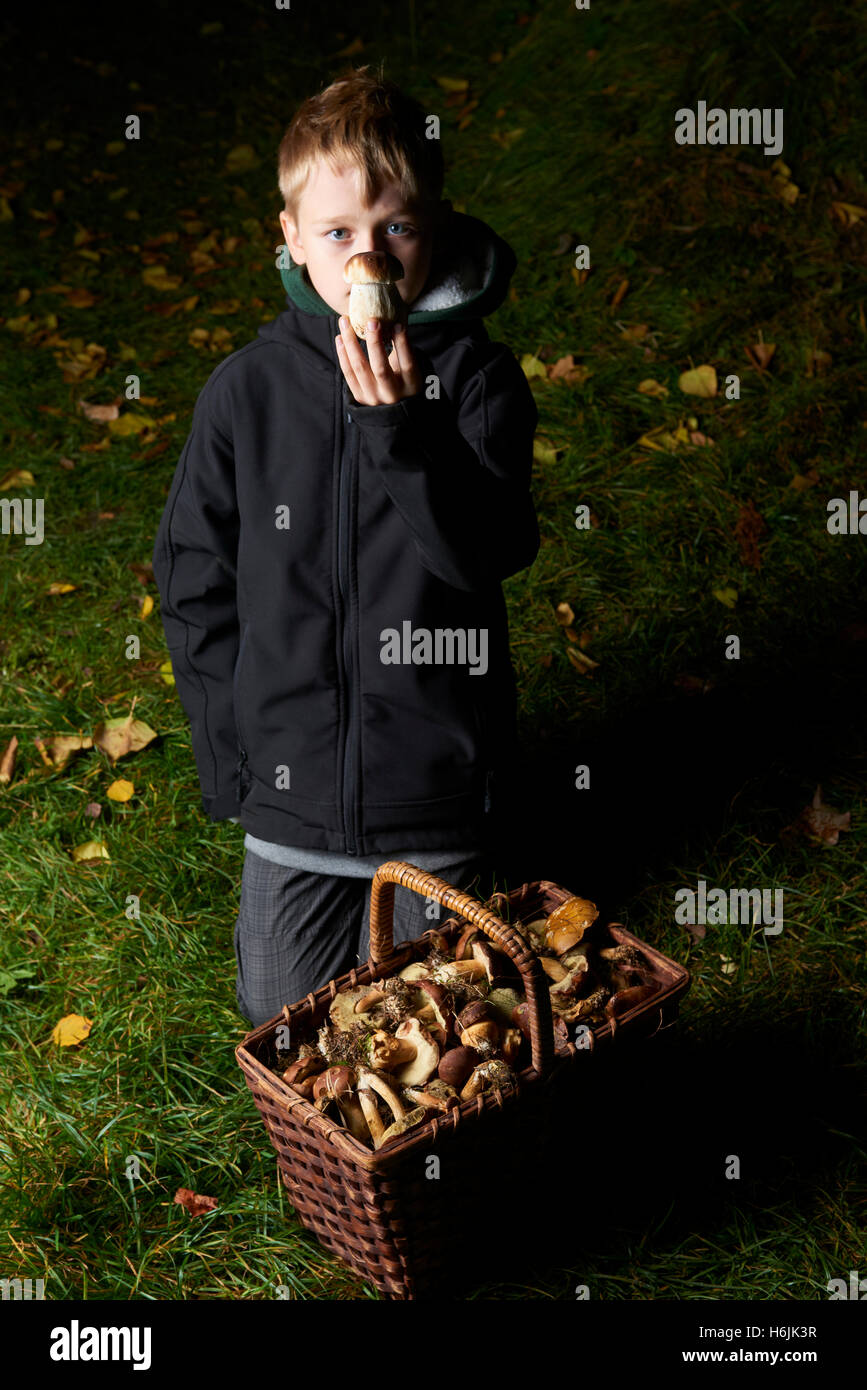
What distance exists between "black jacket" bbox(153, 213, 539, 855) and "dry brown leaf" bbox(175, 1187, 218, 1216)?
0.70 meters

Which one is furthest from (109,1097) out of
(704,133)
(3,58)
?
(3,58)

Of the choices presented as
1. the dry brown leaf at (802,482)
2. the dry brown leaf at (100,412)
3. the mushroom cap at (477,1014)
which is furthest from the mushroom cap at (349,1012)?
the dry brown leaf at (100,412)

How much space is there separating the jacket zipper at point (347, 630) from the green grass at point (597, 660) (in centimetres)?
60

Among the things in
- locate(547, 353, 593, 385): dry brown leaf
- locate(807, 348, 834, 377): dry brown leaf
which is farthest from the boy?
locate(807, 348, 834, 377): dry brown leaf

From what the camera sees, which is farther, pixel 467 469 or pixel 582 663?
pixel 582 663

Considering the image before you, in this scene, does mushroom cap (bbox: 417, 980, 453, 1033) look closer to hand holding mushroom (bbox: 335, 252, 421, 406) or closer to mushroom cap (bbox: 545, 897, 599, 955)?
mushroom cap (bbox: 545, 897, 599, 955)

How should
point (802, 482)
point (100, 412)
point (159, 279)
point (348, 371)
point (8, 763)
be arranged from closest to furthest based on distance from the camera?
point (348, 371) < point (8, 763) < point (802, 482) < point (100, 412) < point (159, 279)

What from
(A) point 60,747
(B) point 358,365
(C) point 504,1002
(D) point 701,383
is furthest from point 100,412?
(C) point 504,1002

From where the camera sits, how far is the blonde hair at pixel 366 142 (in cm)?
221

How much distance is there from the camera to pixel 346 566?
8.18 ft

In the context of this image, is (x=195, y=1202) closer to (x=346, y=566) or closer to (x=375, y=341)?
(x=346, y=566)

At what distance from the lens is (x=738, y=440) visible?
4316 millimetres

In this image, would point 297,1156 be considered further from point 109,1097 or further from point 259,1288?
point 109,1097

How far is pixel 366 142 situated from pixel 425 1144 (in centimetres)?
164
